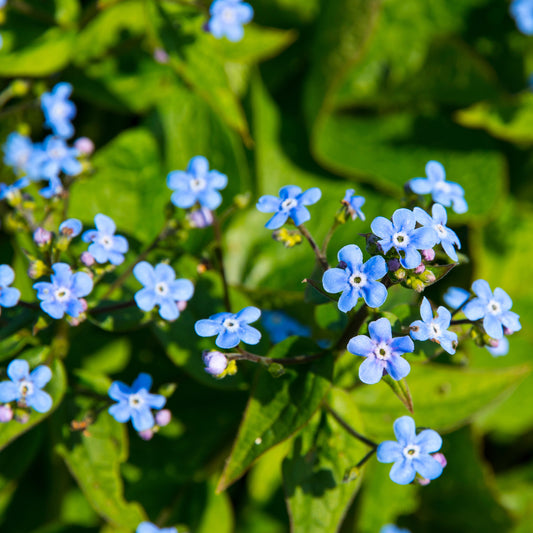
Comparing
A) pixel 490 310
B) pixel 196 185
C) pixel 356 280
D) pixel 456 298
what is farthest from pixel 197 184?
pixel 490 310

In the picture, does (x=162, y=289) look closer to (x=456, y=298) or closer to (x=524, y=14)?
(x=456, y=298)

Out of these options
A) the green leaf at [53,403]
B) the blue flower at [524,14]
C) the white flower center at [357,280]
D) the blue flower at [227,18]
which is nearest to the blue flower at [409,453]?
the white flower center at [357,280]

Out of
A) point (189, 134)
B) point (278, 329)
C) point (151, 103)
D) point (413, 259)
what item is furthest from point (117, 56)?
point (413, 259)

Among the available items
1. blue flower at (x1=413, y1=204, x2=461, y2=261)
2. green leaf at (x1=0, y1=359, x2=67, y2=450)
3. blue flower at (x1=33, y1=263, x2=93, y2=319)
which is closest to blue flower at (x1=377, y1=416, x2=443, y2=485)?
blue flower at (x1=413, y1=204, x2=461, y2=261)

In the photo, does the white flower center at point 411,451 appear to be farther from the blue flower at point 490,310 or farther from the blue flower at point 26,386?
the blue flower at point 26,386

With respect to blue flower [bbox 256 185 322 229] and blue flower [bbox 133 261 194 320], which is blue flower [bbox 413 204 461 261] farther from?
blue flower [bbox 133 261 194 320]

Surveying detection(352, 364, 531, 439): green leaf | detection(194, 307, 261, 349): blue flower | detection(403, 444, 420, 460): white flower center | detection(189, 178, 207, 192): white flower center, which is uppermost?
detection(189, 178, 207, 192): white flower center

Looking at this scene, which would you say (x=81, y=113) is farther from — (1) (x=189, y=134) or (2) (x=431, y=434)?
(2) (x=431, y=434)
